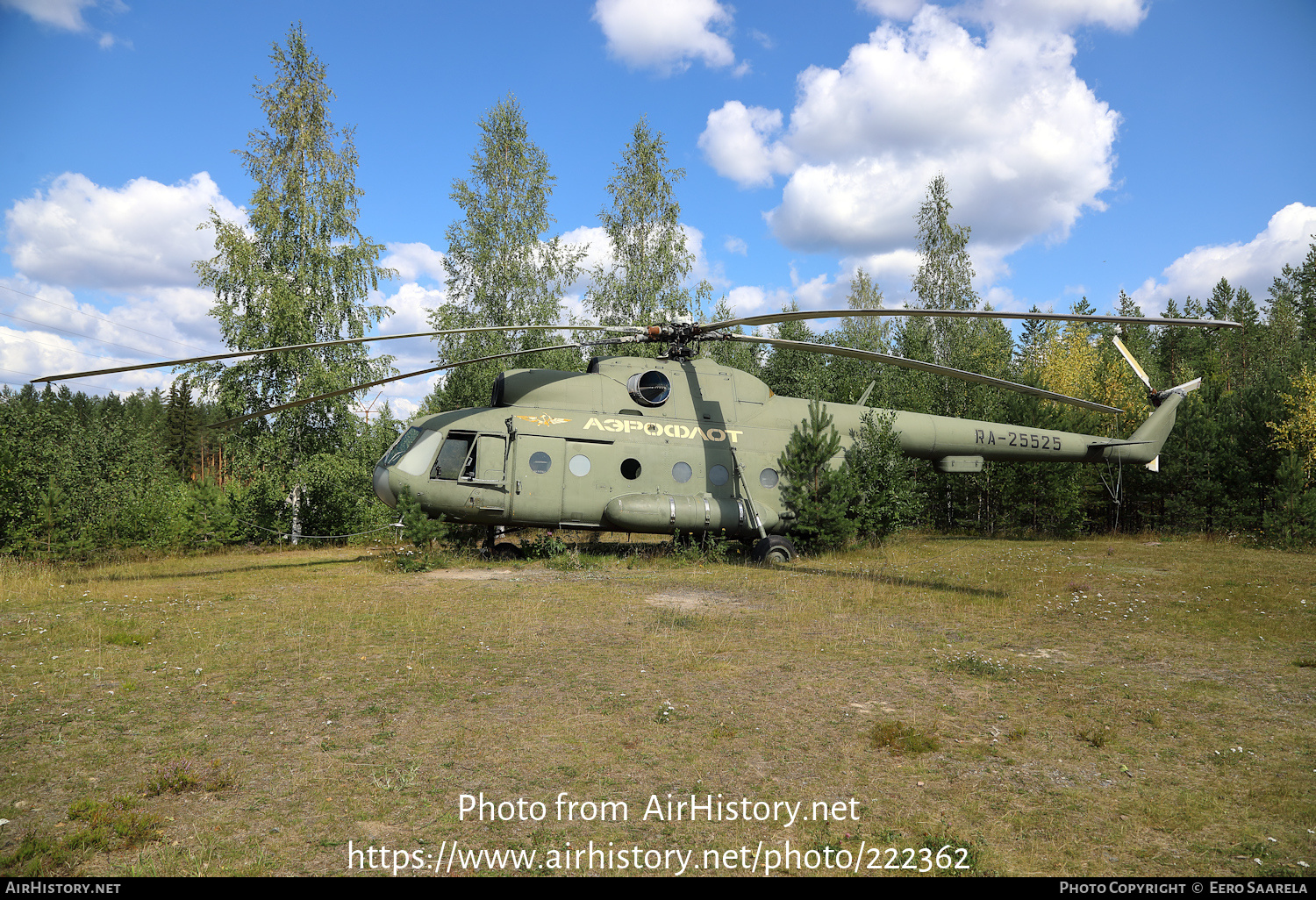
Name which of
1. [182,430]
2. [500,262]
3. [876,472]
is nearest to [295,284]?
[500,262]

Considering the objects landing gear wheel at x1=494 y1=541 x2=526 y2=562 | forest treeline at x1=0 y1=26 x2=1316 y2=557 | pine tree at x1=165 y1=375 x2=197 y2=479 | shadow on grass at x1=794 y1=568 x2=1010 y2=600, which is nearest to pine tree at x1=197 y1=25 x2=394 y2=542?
forest treeline at x1=0 y1=26 x2=1316 y2=557

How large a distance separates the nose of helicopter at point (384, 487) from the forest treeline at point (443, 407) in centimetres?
287

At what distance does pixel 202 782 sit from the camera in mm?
4727

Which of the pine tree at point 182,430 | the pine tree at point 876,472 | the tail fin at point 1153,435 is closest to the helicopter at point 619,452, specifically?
the pine tree at point 876,472

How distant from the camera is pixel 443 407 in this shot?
28.4m

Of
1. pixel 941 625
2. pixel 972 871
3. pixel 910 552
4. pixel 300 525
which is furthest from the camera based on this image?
pixel 300 525

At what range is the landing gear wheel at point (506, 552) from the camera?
16281 millimetres

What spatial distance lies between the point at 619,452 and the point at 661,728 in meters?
9.73

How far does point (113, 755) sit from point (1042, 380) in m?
39.5

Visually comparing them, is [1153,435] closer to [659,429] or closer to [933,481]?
[933,481]

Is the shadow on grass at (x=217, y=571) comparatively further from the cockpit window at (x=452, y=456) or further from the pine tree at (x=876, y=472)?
the pine tree at (x=876, y=472)

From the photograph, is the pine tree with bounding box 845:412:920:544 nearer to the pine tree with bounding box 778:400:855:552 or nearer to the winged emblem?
the pine tree with bounding box 778:400:855:552
